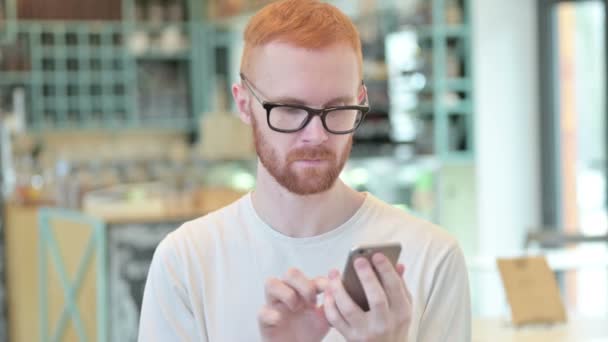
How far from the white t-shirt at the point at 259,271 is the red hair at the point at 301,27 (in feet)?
0.85

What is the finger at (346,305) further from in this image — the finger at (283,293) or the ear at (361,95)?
the ear at (361,95)

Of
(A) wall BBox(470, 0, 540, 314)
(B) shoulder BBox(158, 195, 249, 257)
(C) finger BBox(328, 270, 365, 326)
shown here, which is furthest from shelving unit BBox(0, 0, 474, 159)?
(C) finger BBox(328, 270, 365, 326)

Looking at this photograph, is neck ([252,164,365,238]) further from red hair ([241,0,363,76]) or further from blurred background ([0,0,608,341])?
blurred background ([0,0,608,341])

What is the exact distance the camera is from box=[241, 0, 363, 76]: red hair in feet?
4.71

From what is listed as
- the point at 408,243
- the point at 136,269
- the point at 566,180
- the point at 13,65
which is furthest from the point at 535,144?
the point at 408,243

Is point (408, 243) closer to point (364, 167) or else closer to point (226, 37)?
point (364, 167)

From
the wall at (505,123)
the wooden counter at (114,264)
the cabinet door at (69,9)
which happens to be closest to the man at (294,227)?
the wooden counter at (114,264)

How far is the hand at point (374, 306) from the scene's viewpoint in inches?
47.1

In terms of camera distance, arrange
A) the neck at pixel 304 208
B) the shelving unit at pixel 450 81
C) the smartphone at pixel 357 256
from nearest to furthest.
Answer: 1. the smartphone at pixel 357 256
2. the neck at pixel 304 208
3. the shelving unit at pixel 450 81

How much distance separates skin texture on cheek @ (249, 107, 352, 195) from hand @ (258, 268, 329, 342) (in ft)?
0.63

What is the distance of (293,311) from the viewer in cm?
132

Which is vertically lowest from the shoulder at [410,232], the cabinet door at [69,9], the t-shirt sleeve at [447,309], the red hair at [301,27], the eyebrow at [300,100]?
the t-shirt sleeve at [447,309]

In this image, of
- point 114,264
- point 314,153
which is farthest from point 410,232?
point 114,264

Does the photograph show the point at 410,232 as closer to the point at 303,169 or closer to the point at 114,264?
the point at 303,169
